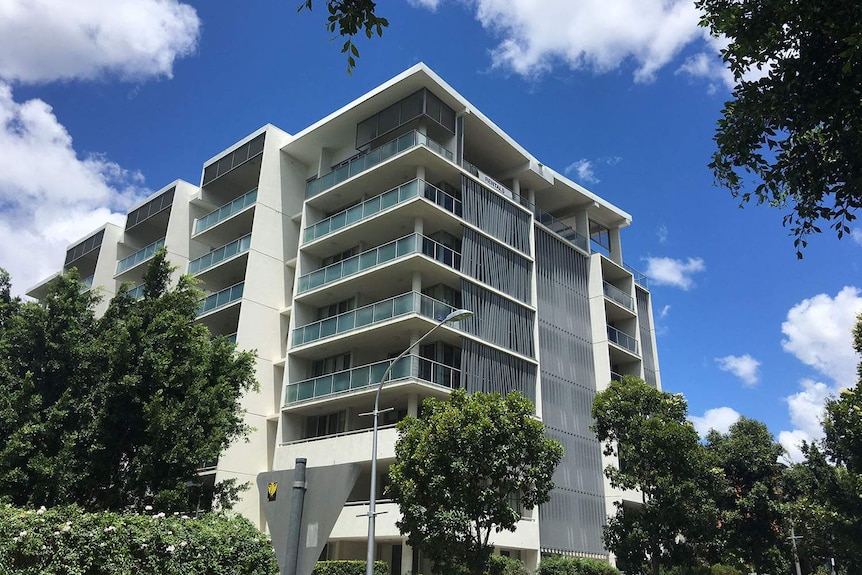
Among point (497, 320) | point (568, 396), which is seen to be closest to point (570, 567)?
point (568, 396)

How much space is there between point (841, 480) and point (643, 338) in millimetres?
16613

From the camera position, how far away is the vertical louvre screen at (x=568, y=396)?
3186 centimetres

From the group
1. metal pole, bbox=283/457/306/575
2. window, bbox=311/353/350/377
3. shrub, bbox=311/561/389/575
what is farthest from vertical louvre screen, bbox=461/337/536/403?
metal pole, bbox=283/457/306/575

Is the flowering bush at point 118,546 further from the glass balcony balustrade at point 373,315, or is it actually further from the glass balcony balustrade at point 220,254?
the glass balcony balustrade at point 220,254

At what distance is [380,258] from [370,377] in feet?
18.8

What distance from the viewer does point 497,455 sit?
2030 cm

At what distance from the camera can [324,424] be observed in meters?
32.8

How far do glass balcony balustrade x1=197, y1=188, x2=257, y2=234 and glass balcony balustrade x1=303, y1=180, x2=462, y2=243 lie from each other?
4.29 meters

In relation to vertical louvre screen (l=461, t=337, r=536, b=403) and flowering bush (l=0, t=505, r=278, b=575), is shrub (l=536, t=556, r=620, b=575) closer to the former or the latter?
vertical louvre screen (l=461, t=337, r=536, b=403)

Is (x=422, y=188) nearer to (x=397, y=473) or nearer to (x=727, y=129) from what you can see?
(x=397, y=473)

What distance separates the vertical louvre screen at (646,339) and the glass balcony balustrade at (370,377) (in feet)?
61.5

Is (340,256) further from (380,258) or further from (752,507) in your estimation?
(752,507)

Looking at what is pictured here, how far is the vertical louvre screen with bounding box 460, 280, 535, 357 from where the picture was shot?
30.8 meters

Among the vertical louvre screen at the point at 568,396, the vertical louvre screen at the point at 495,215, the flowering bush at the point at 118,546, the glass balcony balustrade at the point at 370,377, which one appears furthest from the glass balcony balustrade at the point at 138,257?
the flowering bush at the point at 118,546
